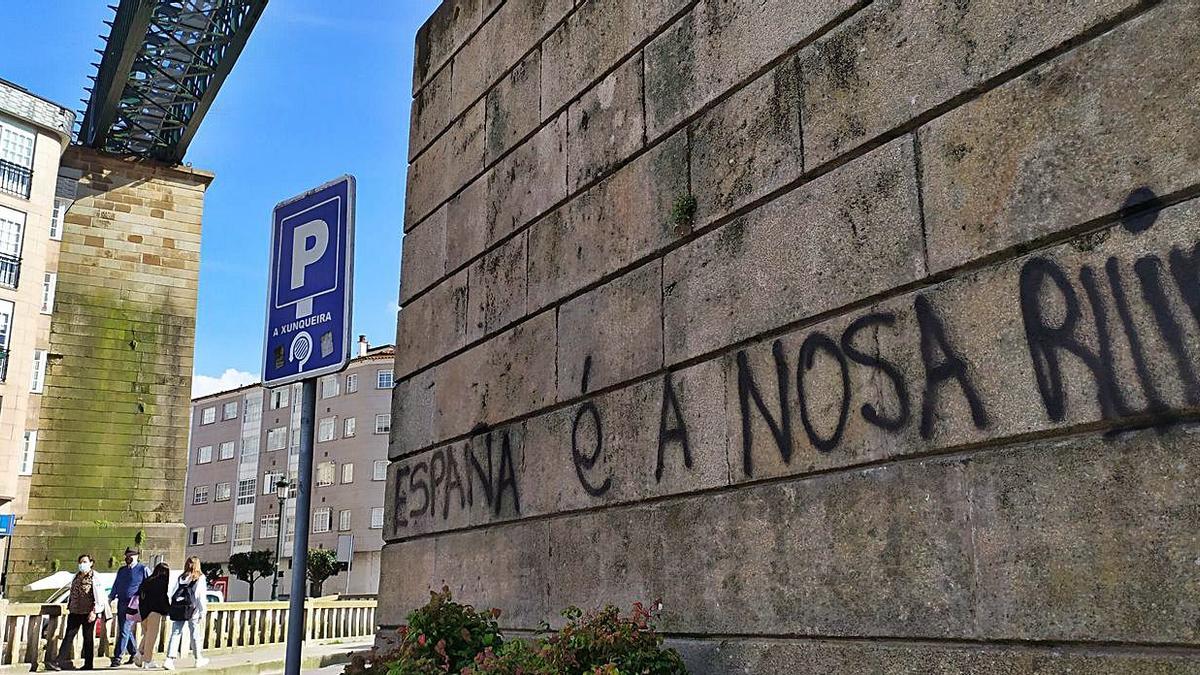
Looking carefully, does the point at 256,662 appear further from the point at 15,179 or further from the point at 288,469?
the point at 288,469

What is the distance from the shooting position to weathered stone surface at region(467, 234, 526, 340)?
6199mm

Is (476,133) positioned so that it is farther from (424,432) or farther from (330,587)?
(330,587)

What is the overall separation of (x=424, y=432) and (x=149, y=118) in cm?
3191

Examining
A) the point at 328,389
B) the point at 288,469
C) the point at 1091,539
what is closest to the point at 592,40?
the point at 1091,539

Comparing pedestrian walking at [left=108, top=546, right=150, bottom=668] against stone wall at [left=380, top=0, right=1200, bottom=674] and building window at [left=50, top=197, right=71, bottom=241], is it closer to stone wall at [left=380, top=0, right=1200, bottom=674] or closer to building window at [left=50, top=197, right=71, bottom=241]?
stone wall at [left=380, top=0, right=1200, bottom=674]

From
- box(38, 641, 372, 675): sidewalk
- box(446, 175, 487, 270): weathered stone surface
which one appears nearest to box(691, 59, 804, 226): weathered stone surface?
box(446, 175, 487, 270): weathered stone surface

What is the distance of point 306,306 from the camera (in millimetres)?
4531

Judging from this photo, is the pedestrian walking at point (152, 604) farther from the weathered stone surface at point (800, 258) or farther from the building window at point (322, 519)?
the building window at point (322, 519)

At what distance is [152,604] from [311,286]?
39.7ft

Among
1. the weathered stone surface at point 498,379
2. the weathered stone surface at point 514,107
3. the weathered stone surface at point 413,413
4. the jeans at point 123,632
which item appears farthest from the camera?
the jeans at point 123,632

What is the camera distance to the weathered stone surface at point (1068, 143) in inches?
114

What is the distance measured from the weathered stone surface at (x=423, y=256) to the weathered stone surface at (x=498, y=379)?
0.78m

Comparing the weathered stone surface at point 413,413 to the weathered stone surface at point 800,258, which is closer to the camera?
the weathered stone surface at point 800,258

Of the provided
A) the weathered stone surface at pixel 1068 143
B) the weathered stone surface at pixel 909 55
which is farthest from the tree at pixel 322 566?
the weathered stone surface at pixel 1068 143
